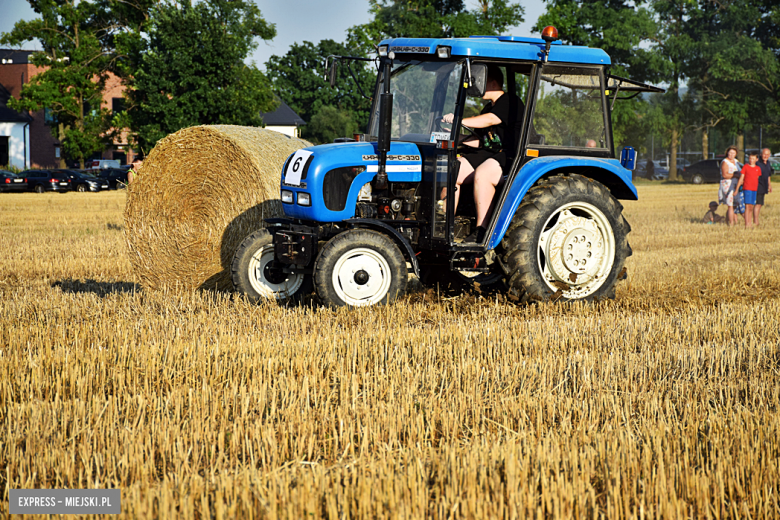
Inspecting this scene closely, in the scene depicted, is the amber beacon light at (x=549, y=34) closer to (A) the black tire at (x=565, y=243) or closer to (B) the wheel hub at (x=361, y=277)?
(A) the black tire at (x=565, y=243)

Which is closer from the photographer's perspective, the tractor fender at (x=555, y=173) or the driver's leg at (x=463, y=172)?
the tractor fender at (x=555, y=173)

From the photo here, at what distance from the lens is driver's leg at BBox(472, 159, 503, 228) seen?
6477mm

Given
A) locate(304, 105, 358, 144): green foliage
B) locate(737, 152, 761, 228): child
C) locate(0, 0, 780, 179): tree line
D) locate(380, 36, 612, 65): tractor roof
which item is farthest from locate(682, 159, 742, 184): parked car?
locate(380, 36, 612, 65): tractor roof

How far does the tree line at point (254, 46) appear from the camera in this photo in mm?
35500

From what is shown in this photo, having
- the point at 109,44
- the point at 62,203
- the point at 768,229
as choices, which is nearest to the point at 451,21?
the point at 109,44

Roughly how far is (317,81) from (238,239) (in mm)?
69012

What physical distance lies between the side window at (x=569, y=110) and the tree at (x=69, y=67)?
38.3m

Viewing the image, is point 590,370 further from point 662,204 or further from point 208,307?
point 662,204

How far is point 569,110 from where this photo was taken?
7.05 metres

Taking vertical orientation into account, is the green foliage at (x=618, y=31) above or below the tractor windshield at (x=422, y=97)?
above

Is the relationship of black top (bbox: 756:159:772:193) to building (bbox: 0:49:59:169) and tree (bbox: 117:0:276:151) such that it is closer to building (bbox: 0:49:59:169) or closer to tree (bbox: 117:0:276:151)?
tree (bbox: 117:0:276:151)

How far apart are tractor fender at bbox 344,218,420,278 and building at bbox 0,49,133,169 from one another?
127 feet

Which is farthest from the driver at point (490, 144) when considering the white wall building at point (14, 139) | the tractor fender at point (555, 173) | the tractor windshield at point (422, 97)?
the white wall building at point (14, 139)

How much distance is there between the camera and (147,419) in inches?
151
